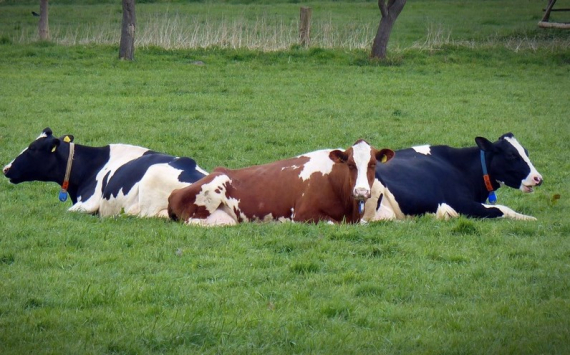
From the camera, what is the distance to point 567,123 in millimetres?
19312

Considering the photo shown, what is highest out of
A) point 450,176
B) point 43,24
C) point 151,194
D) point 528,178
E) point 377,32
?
point 528,178

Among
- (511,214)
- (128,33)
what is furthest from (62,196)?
(128,33)

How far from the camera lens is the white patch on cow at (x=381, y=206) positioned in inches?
430

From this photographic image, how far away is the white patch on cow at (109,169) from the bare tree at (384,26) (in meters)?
16.0

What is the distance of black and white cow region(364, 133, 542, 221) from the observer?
11125mm

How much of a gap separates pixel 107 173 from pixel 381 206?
401cm

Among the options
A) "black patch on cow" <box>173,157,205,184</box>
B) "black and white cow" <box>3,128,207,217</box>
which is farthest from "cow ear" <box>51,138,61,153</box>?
"black patch on cow" <box>173,157,205,184</box>

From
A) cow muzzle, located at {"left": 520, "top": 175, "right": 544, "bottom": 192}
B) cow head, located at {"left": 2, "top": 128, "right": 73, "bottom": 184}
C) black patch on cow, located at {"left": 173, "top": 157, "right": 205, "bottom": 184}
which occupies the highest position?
cow muzzle, located at {"left": 520, "top": 175, "right": 544, "bottom": 192}

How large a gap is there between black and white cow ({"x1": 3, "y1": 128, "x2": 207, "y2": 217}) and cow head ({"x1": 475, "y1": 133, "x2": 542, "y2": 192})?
12.9 ft

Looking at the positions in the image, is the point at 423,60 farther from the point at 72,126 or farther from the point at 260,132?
the point at 72,126

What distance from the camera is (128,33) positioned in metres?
27.2

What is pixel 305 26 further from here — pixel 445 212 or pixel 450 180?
pixel 445 212

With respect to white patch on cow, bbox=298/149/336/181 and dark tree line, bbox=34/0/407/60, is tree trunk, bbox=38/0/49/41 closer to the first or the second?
dark tree line, bbox=34/0/407/60

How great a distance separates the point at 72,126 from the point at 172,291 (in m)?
11.7
